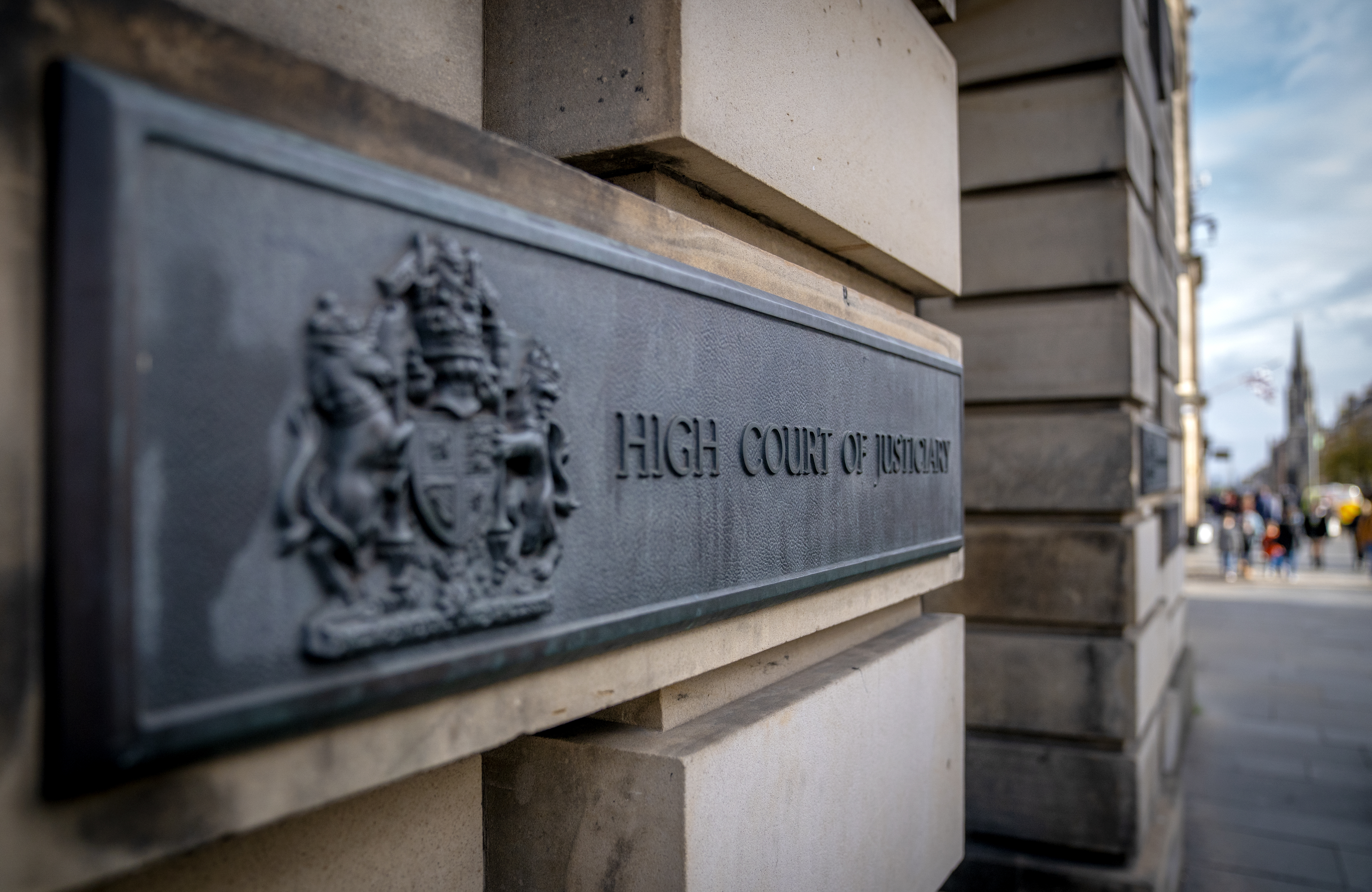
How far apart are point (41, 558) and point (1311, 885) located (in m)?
6.92

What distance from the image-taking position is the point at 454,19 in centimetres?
177

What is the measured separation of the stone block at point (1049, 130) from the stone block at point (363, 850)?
461 centimetres

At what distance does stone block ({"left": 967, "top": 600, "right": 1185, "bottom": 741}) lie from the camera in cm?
486

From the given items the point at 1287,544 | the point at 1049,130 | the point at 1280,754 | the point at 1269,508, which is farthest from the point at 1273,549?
the point at 1049,130

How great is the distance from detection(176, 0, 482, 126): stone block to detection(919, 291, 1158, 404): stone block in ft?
12.0

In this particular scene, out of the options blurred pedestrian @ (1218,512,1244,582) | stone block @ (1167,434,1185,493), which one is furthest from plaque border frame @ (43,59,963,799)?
blurred pedestrian @ (1218,512,1244,582)

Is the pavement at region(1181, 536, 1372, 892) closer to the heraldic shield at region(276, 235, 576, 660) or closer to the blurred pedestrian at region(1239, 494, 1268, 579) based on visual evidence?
the blurred pedestrian at region(1239, 494, 1268, 579)

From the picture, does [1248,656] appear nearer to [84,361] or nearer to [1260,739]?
[1260,739]

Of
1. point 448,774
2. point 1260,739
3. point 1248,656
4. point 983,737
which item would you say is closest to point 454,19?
point 448,774

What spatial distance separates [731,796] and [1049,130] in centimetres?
461

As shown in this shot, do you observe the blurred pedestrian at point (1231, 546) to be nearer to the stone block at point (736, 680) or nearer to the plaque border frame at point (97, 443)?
the stone block at point (736, 680)

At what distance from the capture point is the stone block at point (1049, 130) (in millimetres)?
4988

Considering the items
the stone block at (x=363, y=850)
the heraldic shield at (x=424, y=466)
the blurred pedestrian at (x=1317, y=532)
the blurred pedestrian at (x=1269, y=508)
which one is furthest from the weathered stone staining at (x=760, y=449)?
the blurred pedestrian at (x=1317, y=532)

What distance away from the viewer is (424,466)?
3.87ft
